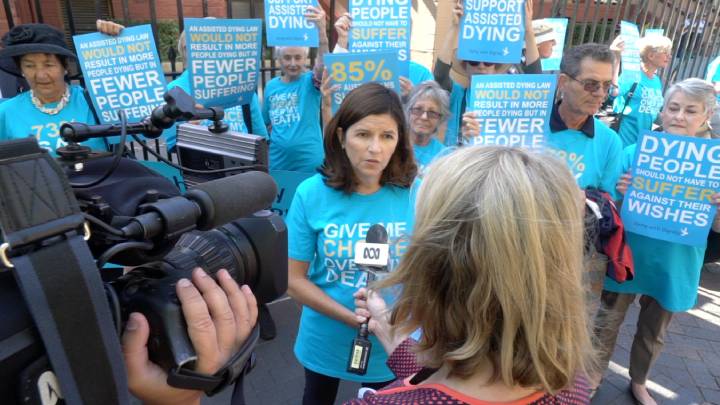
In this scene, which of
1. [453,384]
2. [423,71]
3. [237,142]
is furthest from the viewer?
[423,71]

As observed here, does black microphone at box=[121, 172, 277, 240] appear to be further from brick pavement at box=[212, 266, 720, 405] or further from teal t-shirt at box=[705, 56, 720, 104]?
teal t-shirt at box=[705, 56, 720, 104]

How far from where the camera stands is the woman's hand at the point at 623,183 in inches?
107

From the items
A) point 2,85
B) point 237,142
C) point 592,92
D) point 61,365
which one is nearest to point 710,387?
point 592,92

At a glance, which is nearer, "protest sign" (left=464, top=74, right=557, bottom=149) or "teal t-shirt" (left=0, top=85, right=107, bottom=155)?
"protest sign" (left=464, top=74, right=557, bottom=149)

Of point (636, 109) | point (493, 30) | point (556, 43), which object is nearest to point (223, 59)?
point (493, 30)

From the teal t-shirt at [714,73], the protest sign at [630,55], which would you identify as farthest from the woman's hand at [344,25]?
the teal t-shirt at [714,73]

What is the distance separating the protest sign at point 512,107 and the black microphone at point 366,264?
1209 millimetres

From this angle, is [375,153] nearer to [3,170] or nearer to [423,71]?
[3,170]

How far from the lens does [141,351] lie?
0.85m

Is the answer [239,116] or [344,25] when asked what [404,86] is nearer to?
[344,25]

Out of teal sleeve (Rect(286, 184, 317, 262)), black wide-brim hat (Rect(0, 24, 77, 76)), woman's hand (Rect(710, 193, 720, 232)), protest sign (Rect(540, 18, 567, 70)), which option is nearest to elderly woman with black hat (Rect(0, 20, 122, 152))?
Result: black wide-brim hat (Rect(0, 24, 77, 76))

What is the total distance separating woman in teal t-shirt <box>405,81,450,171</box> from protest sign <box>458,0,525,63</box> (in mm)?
347

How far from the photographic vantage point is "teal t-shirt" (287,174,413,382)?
2.07 m

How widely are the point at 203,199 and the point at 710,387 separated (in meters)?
3.75
